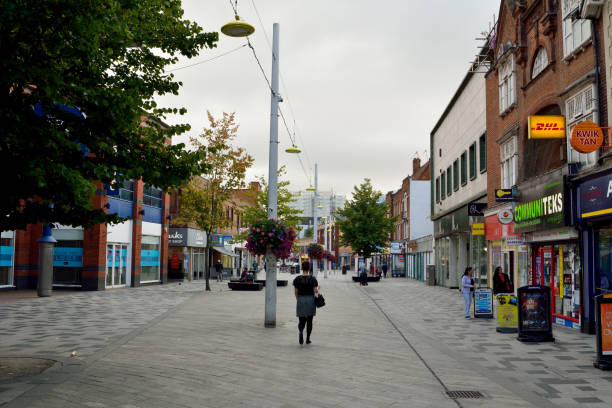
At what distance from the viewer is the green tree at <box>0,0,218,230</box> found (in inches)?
264

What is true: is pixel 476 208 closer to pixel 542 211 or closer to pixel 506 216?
pixel 506 216

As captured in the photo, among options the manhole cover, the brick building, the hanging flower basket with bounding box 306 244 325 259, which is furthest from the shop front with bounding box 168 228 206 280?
the manhole cover

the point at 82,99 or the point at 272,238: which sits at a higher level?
the point at 82,99

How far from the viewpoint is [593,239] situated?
43.3 feet

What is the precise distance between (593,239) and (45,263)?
67.1 ft

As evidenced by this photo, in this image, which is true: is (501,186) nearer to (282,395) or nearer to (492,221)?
(492,221)

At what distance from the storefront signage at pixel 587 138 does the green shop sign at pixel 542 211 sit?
2440 mm

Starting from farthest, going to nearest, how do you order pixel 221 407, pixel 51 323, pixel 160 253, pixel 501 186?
1. pixel 160 253
2. pixel 501 186
3. pixel 51 323
4. pixel 221 407

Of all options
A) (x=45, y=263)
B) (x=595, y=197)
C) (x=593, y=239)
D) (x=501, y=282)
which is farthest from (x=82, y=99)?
(x=45, y=263)

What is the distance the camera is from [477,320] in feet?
53.9

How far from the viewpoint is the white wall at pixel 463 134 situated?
26.7 m

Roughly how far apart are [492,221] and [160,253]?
70.8 feet

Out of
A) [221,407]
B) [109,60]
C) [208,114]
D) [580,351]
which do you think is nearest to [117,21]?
[109,60]

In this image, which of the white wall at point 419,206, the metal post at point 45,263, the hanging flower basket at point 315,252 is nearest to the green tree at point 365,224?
the hanging flower basket at point 315,252
